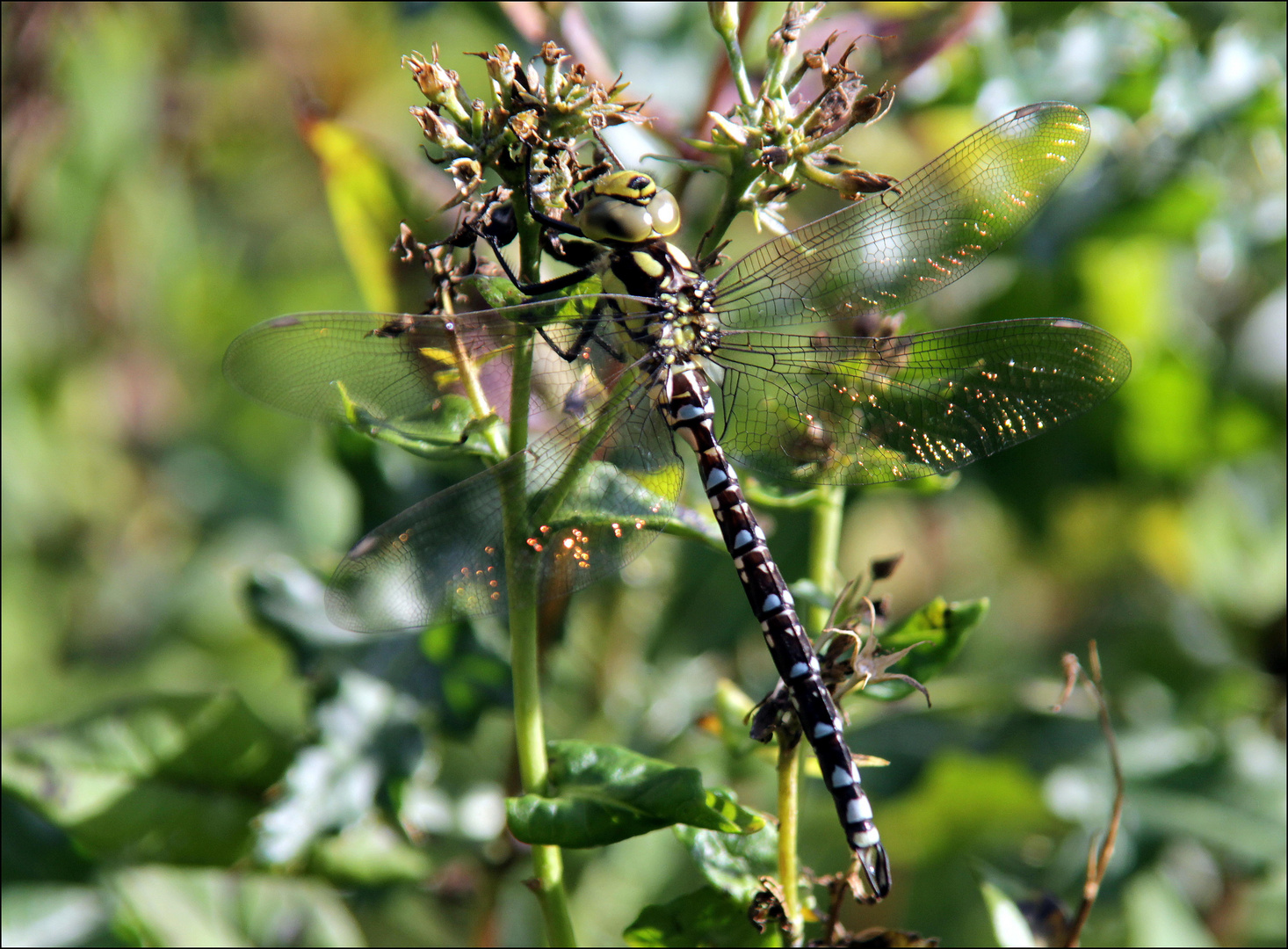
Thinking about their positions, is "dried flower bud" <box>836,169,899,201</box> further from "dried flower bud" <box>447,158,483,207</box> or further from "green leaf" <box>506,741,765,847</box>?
"green leaf" <box>506,741,765,847</box>

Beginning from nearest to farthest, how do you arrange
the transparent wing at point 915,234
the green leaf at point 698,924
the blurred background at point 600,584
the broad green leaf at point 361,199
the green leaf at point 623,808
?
the green leaf at point 623,808
the green leaf at point 698,924
the transparent wing at point 915,234
the blurred background at point 600,584
the broad green leaf at point 361,199

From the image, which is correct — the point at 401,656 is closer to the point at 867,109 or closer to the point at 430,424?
the point at 430,424

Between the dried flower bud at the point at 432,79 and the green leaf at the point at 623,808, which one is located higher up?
the dried flower bud at the point at 432,79

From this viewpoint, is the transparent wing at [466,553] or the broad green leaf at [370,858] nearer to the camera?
the transparent wing at [466,553]

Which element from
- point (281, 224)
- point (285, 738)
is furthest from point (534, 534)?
point (281, 224)

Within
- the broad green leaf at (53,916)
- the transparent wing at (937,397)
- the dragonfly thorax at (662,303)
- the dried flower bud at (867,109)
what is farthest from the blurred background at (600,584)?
the dried flower bud at (867,109)

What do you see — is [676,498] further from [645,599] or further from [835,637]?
[645,599]

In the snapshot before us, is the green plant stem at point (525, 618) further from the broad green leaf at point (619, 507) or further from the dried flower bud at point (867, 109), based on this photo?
the dried flower bud at point (867, 109)

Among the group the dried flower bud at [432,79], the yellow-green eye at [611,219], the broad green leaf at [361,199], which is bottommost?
the dried flower bud at [432,79]
